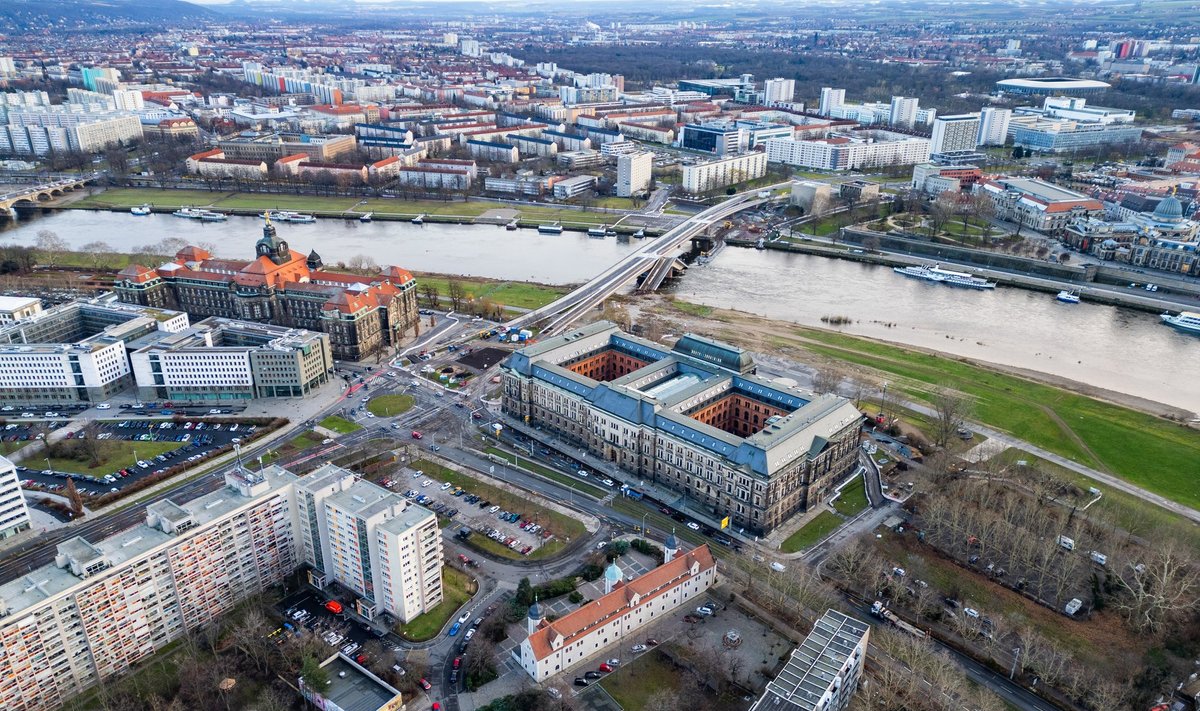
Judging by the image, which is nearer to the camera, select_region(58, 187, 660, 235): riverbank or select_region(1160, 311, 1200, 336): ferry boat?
select_region(1160, 311, 1200, 336): ferry boat

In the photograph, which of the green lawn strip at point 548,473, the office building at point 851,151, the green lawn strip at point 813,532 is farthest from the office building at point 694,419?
the office building at point 851,151

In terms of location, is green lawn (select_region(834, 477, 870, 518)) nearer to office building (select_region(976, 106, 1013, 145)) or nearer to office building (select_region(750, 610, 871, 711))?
office building (select_region(750, 610, 871, 711))

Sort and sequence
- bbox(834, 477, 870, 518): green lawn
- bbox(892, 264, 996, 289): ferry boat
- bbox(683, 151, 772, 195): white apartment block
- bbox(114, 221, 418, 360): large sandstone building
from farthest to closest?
bbox(683, 151, 772, 195): white apartment block < bbox(892, 264, 996, 289): ferry boat < bbox(114, 221, 418, 360): large sandstone building < bbox(834, 477, 870, 518): green lawn

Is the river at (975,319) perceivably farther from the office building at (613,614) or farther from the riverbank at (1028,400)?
the office building at (613,614)

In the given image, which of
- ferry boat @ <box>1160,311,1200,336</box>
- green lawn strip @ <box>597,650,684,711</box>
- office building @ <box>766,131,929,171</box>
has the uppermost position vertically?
office building @ <box>766,131,929,171</box>

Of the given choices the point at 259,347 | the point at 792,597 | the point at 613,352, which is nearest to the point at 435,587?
the point at 792,597

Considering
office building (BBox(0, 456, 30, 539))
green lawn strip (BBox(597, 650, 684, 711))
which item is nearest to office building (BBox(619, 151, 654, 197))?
office building (BBox(0, 456, 30, 539))

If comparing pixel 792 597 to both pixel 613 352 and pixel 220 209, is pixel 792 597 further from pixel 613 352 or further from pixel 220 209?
pixel 220 209
